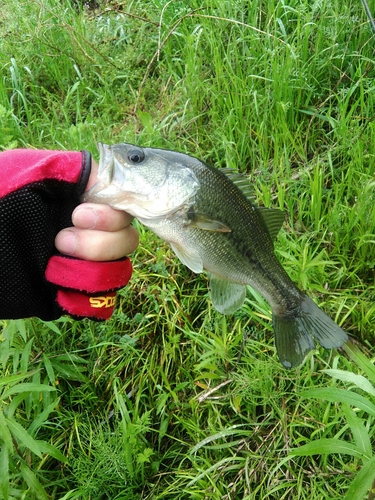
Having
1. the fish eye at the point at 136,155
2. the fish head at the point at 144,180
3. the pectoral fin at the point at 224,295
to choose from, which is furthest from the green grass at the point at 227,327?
the fish eye at the point at 136,155

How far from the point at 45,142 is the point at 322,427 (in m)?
2.91

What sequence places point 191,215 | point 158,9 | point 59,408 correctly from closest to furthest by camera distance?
point 191,215 → point 59,408 → point 158,9

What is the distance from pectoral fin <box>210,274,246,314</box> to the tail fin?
19cm

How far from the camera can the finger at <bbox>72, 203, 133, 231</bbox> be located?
1685 millimetres

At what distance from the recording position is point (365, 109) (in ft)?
9.61

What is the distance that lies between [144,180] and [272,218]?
540 mm

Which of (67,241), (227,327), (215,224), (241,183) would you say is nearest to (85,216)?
(67,241)

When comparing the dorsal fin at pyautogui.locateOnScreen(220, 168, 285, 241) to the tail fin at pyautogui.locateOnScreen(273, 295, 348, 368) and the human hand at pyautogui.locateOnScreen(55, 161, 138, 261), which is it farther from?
the human hand at pyautogui.locateOnScreen(55, 161, 138, 261)

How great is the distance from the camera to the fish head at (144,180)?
1747 mm

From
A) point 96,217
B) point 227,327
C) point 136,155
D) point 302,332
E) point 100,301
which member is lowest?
point 227,327

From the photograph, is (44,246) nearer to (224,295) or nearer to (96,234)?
(96,234)

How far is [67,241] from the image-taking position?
1764 millimetres

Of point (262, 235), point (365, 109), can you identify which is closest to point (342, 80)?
point (365, 109)

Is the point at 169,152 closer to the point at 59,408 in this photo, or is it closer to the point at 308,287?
the point at 308,287
